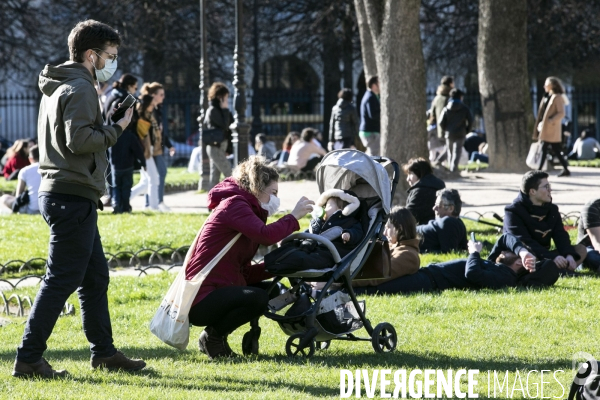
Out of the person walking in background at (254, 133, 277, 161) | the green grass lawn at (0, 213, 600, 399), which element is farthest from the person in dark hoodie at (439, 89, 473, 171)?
the green grass lawn at (0, 213, 600, 399)

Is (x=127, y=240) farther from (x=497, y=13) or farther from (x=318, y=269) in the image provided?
(x=497, y=13)

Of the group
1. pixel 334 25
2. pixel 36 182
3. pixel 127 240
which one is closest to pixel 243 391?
pixel 127 240

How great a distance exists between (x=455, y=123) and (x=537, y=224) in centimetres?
1111

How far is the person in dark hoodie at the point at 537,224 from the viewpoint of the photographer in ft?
30.3

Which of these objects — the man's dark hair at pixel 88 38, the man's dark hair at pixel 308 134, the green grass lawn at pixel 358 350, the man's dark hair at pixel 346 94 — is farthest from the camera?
the man's dark hair at pixel 308 134

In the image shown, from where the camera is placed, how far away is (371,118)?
61.2 ft

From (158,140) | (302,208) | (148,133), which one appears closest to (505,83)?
(158,140)

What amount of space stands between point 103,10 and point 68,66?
31.7 m

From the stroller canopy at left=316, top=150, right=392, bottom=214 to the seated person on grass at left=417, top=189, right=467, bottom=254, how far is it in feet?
9.86

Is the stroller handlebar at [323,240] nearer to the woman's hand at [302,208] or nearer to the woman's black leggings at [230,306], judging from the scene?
the woman's hand at [302,208]

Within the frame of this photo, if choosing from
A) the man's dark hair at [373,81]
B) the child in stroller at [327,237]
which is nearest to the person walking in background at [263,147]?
the man's dark hair at [373,81]

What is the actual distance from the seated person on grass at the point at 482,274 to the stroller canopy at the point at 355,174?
1.86 meters

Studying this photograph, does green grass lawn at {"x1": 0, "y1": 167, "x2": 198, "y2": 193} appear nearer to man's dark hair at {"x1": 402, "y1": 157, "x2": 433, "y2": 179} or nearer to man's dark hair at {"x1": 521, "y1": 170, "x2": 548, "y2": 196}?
man's dark hair at {"x1": 402, "y1": 157, "x2": 433, "y2": 179}

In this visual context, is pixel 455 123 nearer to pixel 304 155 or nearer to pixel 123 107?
pixel 304 155
